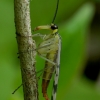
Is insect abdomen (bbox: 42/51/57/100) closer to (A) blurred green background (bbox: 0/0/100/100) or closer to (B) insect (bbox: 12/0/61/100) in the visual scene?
(B) insect (bbox: 12/0/61/100)

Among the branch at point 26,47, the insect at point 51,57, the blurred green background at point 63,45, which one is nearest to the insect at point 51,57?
the insect at point 51,57

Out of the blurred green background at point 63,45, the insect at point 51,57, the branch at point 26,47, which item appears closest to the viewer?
the branch at point 26,47

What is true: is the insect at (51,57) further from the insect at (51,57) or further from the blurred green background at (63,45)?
the blurred green background at (63,45)

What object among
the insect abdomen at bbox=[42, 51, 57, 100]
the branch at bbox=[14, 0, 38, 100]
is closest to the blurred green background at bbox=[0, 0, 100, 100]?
the insect abdomen at bbox=[42, 51, 57, 100]

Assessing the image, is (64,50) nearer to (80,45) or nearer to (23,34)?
(80,45)

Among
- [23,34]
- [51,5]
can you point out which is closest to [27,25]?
[23,34]

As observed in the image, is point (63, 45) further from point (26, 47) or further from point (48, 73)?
point (26, 47)

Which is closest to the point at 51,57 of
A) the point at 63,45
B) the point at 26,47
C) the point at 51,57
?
the point at 51,57

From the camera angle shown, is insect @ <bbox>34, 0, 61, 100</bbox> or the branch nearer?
the branch
